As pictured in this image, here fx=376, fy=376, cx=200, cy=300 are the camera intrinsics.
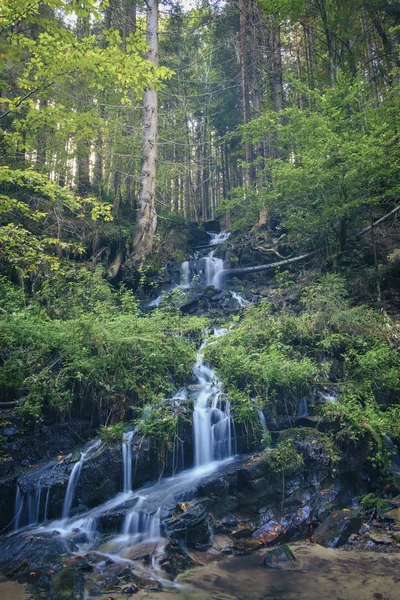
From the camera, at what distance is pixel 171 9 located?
17.3 meters

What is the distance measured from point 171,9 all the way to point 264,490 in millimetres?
20046

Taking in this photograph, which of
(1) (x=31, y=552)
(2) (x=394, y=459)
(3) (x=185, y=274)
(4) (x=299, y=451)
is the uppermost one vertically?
(3) (x=185, y=274)

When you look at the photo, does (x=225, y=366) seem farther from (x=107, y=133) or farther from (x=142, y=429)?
(x=107, y=133)

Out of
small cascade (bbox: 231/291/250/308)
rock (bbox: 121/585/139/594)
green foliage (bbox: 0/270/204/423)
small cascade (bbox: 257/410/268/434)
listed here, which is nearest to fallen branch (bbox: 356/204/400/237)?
small cascade (bbox: 231/291/250/308)

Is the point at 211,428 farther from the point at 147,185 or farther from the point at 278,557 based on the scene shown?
the point at 147,185

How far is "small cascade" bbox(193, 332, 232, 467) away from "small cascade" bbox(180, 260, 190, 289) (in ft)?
21.8

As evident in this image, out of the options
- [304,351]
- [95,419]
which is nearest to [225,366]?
[304,351]

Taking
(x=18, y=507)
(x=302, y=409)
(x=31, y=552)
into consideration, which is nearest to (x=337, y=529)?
(x=302, y=409)

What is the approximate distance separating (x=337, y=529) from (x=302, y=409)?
2552 millimetres

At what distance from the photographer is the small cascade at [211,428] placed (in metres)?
7.05

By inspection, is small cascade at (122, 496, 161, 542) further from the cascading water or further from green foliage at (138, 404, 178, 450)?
green foliage at (138, 404, 178, 450)

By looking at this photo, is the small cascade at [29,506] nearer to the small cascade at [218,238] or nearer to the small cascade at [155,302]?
the small cascade at [155,302]

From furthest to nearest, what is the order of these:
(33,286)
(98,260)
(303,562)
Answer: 1. (98,260)
2. (33,286)
3. (303,562)

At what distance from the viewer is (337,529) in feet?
17.4
